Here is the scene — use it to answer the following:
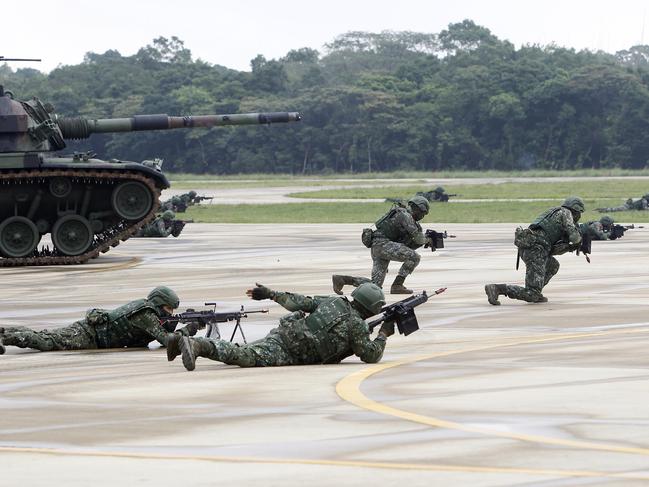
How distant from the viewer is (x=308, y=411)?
11242mm

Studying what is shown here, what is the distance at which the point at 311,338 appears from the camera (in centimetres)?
1443

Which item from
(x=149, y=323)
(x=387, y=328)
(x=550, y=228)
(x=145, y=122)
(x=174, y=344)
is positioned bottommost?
(x=149, y=323)

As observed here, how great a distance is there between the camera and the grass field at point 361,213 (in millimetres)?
51000

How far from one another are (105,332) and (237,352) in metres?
2.63

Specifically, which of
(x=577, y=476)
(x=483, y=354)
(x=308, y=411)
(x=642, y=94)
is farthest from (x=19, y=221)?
(x=642, y=94)

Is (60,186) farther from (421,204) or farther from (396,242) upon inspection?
(421,204)

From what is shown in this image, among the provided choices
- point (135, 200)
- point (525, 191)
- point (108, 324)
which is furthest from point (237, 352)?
point (525, 191)

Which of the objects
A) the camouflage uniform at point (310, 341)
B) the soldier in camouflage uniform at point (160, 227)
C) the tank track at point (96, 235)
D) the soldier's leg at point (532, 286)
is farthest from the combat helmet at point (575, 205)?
the soldier in camouflage uniform at point (160, 227)

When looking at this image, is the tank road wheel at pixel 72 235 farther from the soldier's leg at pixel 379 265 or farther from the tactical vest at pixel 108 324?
the tactical vest at pixel 108 324

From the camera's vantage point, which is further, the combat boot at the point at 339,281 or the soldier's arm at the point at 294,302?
the combat boot at the point at 339,281

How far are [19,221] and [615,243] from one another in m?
13.4

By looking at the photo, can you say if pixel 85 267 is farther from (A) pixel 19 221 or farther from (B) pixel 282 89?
(B) pixel 282 89

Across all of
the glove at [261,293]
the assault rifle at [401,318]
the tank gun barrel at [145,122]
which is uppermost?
the tank gun barrel at [145,122]

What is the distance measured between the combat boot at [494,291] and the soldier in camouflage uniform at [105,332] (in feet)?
19.9
